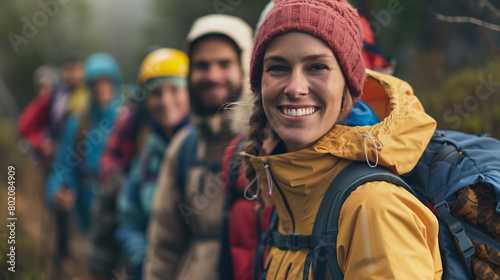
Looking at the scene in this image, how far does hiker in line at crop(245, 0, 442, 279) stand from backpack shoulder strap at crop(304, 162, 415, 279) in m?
0.01

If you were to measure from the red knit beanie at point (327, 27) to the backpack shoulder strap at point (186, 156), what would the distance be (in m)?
1.76

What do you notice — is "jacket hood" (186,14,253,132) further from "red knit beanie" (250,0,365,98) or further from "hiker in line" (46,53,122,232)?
"hiker in line" (46,53,122,232)

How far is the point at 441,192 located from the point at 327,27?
65cm

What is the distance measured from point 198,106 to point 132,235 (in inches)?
60.5

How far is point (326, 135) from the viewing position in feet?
5.47

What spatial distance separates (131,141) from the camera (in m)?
5.53

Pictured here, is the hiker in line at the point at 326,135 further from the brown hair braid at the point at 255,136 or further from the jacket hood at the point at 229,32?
the jacket hood at the point at 229,32

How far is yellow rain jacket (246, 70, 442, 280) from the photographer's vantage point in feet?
4.35

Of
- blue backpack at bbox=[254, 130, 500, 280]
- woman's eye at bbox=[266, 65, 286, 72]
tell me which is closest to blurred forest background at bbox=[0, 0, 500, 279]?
blue backpack at bbox=[254, 130, 500, 280]

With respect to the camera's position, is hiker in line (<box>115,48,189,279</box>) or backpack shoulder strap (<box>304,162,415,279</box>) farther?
hiker in line (<box>115,48,189,279</box>)

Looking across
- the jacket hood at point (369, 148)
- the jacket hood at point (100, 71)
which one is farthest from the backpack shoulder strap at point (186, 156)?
the jacket hood at point (100, 71)

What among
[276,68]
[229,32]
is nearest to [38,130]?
[229,32]

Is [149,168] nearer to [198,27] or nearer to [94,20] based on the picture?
[198,27]

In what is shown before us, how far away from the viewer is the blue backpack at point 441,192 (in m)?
1.49
